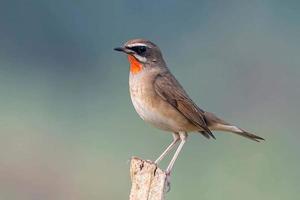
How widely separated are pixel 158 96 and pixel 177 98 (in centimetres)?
14

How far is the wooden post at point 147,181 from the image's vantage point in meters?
4.80

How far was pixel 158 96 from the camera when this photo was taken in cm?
624

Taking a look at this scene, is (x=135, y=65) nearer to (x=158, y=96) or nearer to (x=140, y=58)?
(x=140, y=58)

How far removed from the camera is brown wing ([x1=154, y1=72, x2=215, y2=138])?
6266 millimetres

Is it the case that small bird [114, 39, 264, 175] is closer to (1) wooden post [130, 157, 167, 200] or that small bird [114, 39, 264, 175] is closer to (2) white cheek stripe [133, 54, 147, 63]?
(2) white cheek stripe [133, 54, 147, 63]

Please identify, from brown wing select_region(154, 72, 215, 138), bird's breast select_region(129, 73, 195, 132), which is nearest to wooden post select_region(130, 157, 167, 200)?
bird's breast select_region(129, 73, 195, 132)

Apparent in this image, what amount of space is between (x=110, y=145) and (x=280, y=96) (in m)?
2.49

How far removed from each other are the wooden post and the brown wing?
113 centimetres

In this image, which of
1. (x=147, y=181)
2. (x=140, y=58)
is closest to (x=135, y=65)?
(x=140, y=58)

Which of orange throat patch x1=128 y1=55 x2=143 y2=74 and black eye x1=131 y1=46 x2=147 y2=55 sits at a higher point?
black eye x1=131 y1=46 x2=147 y2=55

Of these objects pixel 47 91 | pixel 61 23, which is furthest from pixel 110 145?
pixel 61 23

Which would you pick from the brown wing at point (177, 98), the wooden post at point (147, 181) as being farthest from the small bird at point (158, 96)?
the wooden post at point (147, 181)

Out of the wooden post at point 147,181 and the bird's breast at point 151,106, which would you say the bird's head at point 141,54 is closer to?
the bird's breast at point 151,106

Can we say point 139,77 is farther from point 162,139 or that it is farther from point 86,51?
point 86,51
